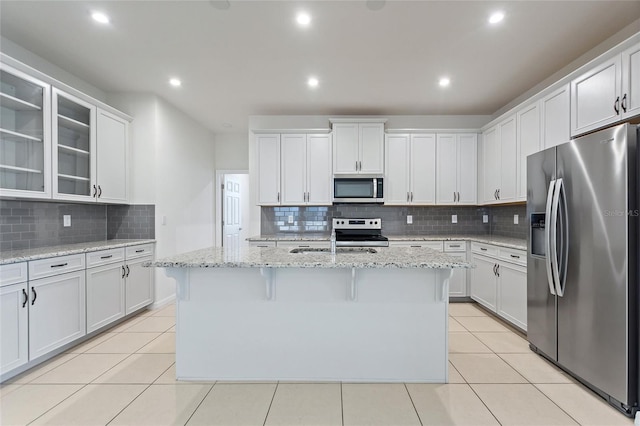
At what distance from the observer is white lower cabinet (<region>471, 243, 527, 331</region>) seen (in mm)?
2936

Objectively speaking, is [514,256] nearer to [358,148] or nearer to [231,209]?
[358,148]

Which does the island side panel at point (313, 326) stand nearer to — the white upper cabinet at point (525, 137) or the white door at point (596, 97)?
the white door at point (596, 97)

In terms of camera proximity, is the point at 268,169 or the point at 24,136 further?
the point at 268,169

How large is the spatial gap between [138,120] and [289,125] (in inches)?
81.0

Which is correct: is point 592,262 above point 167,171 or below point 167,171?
below

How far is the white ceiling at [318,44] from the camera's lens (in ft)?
7.34

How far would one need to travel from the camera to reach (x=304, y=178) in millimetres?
4316

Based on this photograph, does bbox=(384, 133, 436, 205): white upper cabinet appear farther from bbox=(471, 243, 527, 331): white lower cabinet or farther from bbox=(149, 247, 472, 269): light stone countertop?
bbox=(149, 247, 472, 269): light stone countertop

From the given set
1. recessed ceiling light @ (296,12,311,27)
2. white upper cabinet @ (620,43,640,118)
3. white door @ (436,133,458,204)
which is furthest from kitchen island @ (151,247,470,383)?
white door @ (436,133,458,204)

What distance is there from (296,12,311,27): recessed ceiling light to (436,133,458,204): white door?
8.90 feet

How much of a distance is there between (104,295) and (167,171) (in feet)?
5.92

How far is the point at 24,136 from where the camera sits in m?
2.51

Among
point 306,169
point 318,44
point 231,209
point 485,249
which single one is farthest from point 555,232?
point 231,209

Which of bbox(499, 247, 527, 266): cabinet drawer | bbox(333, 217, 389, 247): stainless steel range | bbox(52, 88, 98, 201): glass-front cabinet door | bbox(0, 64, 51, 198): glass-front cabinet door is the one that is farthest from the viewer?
bbox(333, 217, 389, 247): stainless steel range
